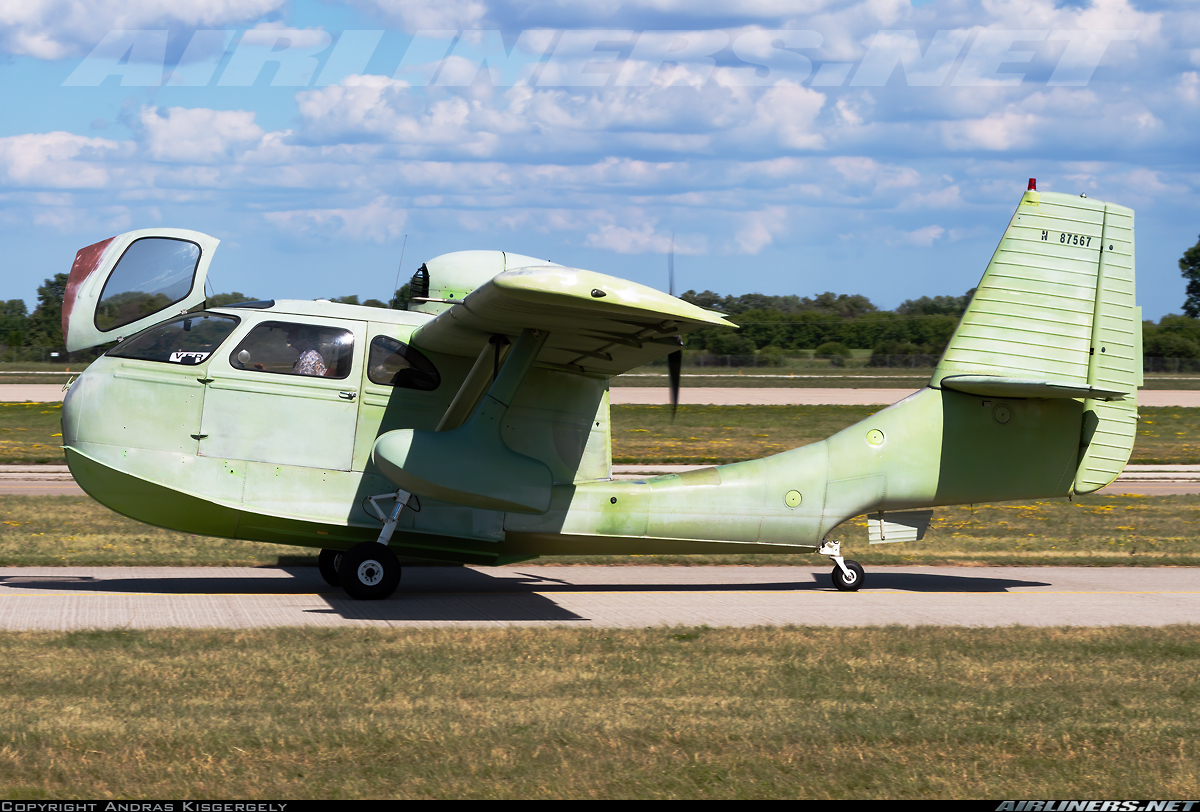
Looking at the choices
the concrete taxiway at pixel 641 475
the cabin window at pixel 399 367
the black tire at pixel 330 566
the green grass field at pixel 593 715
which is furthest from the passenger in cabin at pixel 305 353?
the concrete taxiway at pixel 641 475

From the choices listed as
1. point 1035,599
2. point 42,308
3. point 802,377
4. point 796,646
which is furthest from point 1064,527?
point 42,308

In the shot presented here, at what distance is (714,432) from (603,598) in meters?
23.5

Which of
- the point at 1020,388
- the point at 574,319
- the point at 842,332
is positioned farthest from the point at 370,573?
the point at 842,332

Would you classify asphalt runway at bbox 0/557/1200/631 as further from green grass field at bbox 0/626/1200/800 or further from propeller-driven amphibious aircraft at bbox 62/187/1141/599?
green grass field at bbox 0/626/1200/800

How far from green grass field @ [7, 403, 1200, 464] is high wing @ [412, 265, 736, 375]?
52.8 ft

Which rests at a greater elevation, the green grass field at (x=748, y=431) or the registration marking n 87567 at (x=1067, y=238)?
the registration marking n 87567 at (x=1067, y=238)

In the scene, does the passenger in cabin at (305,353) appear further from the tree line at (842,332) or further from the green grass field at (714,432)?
the tree line at (842,332)

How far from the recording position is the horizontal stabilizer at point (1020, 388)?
1133cm

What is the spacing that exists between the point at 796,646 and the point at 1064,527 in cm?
1114

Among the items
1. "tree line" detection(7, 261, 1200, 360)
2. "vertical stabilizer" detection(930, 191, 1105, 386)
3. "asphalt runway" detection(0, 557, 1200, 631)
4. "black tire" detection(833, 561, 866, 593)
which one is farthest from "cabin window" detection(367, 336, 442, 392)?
"tree line" detection(7, 261, 1200, 360)

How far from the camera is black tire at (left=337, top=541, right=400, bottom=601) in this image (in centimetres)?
1102

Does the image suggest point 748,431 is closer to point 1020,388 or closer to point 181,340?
point 1020,388

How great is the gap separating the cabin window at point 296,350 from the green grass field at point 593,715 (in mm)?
3022

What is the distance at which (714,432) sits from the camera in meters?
35.1
